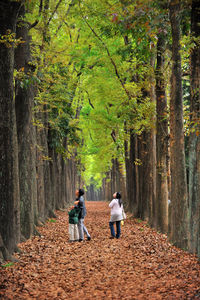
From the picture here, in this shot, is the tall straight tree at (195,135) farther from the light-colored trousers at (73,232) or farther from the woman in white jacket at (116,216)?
the light-colored trousers at (73,232)

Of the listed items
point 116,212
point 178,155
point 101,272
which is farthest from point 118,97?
point 101,272

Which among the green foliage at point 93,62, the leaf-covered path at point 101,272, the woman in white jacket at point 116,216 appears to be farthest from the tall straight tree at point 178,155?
the woman in white jacket at point 116,216

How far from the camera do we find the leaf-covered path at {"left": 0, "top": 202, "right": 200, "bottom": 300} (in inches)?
248

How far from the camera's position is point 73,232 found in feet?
42.8

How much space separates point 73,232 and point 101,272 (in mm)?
5144

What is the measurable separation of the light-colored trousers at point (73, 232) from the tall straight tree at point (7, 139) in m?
3.94

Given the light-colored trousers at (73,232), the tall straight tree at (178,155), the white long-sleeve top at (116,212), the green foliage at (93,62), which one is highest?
Answer: the green foliage at (93,62)

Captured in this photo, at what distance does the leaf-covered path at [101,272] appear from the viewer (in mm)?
6289

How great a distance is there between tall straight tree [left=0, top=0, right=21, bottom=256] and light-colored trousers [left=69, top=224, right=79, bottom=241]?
12.9ft

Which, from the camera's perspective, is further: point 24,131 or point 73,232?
point 73,232

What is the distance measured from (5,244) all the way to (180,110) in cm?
646

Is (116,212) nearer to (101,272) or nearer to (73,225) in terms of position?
(73,225)

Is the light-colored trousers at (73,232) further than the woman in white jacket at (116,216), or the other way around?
the woman in white jacket at (116,216)

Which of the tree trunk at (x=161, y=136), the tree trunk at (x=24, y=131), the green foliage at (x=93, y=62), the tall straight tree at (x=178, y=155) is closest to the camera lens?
the tall straight tree at (x=178, y=155)
